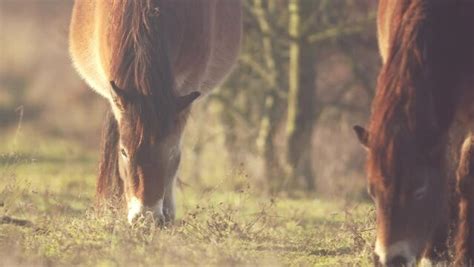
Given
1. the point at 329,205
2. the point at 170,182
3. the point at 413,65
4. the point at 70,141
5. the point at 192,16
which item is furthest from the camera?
the point at 70,141

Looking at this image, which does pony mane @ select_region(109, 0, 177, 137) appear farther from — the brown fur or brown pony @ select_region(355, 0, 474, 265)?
the brown fur

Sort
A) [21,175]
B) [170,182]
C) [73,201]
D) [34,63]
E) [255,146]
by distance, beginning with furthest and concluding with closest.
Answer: [34,63] < [255,146] < [21,175] < [73,201] < [170,182]

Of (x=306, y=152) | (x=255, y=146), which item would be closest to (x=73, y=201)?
(x=306, y=152)

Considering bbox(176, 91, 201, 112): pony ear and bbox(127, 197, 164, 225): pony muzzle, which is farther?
bbox(176, 91, 201, 112): pony ear

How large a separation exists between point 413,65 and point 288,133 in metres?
8.51

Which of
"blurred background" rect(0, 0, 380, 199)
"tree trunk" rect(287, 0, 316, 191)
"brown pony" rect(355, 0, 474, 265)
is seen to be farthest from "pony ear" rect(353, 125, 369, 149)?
"tree trunk" rect(287, 0, 316, 191)

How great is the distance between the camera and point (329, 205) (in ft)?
39.7

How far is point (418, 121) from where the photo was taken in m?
6.86

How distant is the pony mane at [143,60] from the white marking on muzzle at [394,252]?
214 cm

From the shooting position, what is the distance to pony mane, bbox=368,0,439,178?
6.79 metres

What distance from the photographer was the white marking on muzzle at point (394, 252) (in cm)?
672

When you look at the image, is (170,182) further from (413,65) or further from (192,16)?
(413,65)

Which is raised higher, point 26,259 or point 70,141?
point 26,259

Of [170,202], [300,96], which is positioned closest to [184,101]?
[170,202]
